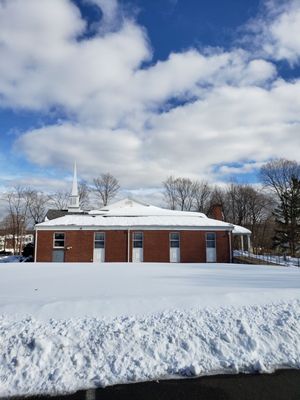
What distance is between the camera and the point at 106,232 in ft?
88.8

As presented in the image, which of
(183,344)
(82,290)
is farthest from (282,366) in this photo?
(82,290)

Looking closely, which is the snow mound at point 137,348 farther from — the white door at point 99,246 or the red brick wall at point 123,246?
the white door at point 99,246

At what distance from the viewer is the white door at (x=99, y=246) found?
26766mm

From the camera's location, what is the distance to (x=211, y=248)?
27312mm

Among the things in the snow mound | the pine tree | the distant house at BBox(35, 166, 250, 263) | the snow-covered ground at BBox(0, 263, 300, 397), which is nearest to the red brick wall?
the distant house at BBox(35, 166, 250, 263)

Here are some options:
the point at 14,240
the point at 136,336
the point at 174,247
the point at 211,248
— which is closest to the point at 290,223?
the point at 211,248

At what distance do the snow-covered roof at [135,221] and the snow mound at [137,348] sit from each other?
69.0ft

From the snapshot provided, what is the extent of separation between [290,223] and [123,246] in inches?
897

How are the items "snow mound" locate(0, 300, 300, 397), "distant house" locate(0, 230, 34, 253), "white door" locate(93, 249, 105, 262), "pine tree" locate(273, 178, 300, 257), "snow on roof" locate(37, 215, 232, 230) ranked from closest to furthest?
"snow mound" locate(0, 300, 300, 397) → "white door" locate(93, 249, 105, 262) → "snow on roof" locate(37, 215, 232, 230) → "pine tree" locate(273, 178, 300, 257) → "distant house" locate(0, 230, 34, 253)

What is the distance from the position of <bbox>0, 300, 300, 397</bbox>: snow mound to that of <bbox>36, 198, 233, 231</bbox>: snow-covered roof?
69.0ft

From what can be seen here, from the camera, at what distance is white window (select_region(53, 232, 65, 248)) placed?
27031 mm

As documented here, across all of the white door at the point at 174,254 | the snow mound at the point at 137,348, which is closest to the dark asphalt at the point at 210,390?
the snow mound at the point at 137,348

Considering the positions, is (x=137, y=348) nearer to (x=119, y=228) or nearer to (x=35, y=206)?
(x=119, y=228)

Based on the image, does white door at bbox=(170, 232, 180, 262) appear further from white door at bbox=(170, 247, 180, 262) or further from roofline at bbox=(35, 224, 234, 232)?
roofline at bbox=(35, 224, 234, 232)
